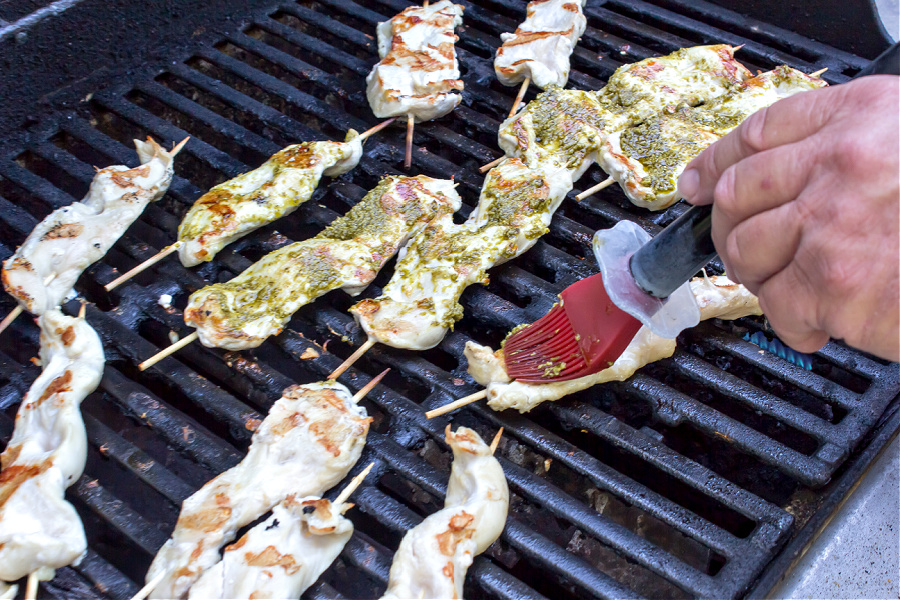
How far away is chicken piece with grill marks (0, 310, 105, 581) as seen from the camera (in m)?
1.96

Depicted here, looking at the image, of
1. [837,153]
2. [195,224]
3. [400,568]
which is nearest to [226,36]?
[195,224]

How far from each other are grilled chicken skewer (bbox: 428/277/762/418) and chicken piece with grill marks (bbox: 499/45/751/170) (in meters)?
0.85

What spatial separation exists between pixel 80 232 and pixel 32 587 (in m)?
1.31

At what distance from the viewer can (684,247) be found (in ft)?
5.71

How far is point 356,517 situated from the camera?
7.82 feet

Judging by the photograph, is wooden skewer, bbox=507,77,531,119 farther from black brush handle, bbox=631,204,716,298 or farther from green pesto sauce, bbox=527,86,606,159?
black brush handle, bbox=631,204,716,298

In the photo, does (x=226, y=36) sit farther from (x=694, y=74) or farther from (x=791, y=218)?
(x=791, y=218)

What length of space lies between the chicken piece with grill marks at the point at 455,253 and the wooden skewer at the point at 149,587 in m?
0.97

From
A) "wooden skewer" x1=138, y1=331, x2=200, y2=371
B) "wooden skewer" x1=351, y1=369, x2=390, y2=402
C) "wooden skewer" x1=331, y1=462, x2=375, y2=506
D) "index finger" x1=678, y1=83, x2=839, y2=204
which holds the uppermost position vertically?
"index finger" x1=678, y1=83, x2=839, y2=204

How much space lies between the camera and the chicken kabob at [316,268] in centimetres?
243

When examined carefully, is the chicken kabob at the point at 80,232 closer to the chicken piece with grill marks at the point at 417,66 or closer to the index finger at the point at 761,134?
the chicken piece with grill marks at the point at 417,66

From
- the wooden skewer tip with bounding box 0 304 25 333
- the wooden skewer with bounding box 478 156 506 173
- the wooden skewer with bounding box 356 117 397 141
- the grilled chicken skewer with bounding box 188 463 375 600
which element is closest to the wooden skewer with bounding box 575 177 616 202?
the wooden skewer with bounding box 478 156 506 173

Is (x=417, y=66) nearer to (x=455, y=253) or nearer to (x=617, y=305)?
(x=455, y=253)

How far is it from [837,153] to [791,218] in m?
0.16
